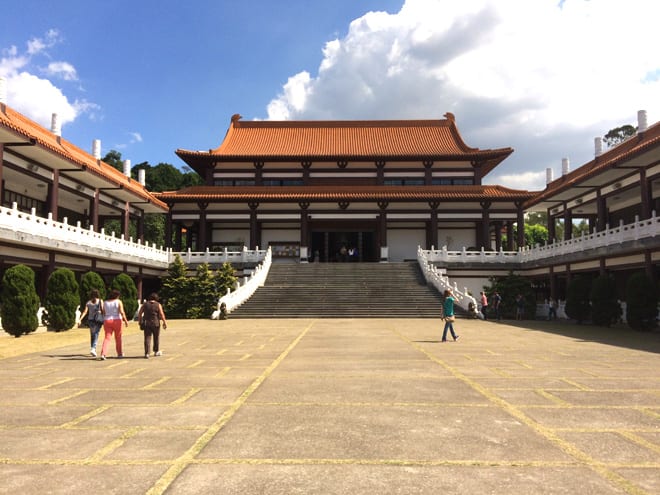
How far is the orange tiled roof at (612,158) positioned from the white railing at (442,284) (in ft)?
24.8

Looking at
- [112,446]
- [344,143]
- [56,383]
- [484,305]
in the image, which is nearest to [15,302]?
[56,383]

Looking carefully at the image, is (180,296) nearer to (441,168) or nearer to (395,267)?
(395,267)

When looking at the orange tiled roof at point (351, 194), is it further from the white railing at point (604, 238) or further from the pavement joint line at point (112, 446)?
the pavement joint line at point (112, 446)

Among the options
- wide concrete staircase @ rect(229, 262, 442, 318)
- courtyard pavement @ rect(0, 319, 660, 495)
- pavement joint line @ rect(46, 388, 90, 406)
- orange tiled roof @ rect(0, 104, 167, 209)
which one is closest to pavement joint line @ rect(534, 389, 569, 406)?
courtyard pavement @ rect(0, 319, 660, 495)

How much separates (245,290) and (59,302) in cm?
866

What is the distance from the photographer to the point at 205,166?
35.4 m

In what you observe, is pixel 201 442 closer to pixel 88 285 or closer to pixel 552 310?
pixel 88 285

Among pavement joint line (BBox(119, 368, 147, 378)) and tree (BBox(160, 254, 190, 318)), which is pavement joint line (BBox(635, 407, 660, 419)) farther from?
tree (BBox(160, 254, 190, 318))

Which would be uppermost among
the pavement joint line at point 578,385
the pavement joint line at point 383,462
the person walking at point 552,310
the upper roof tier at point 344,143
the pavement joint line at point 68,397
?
the upper roof tier at point 344,143

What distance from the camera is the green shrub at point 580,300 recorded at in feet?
66.2

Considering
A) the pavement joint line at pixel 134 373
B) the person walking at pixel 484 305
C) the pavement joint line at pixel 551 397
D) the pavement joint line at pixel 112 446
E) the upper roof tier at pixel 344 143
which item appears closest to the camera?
the pavement joint line at pixel 112 446

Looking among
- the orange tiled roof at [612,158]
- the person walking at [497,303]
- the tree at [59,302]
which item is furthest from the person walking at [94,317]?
the orange tiled roof at [612,158]

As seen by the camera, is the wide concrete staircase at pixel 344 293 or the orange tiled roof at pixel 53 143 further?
the wide concrete staircase at pixel 344 293

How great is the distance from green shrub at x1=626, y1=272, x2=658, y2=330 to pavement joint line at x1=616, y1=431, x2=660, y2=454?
14.3 meters
